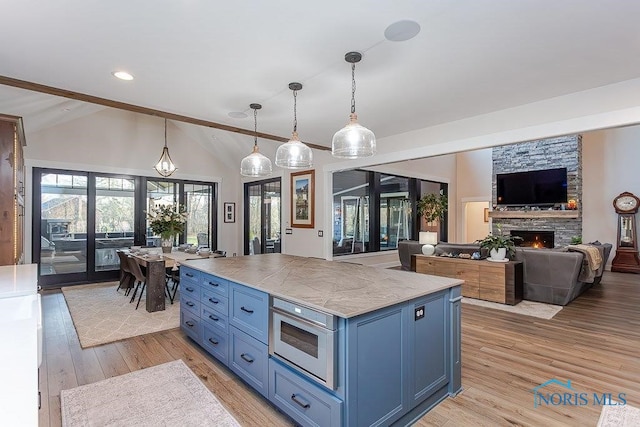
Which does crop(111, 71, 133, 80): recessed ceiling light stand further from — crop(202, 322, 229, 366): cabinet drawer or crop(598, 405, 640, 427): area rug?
crop(598, 405, 640, 427): area rug

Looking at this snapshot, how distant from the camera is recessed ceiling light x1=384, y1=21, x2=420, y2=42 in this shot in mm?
2326

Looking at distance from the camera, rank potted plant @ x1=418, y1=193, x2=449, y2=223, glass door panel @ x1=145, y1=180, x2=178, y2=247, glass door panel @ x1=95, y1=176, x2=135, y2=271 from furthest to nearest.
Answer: potted plant @ x1=418, y1=193, x2=449, y2=223
glass door panel @ x1=145, y1=180, x2=178, y2=247
glass door panel @ x1=95, y1=176, x2=135, y2=271

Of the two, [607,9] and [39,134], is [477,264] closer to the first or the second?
[607,9]

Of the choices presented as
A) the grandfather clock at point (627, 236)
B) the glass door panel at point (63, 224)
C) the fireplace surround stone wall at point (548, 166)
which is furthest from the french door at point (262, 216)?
the grandfather clock at point (627, 236)

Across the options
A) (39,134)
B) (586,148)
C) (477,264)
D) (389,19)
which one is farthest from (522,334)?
(39,134)

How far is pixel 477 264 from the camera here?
200 inches

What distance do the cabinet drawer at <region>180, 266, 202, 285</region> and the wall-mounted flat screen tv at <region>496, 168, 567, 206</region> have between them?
889 cm

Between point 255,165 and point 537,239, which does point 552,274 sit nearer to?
point 255,165

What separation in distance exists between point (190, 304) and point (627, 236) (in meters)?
9.49

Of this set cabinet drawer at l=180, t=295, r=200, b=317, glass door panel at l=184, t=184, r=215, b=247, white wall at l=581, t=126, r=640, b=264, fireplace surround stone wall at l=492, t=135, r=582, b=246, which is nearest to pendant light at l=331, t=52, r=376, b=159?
cabinet drawer at l=180, t=295, r=200, b=317

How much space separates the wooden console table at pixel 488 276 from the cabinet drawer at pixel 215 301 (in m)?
3.93

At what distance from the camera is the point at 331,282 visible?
2484mm

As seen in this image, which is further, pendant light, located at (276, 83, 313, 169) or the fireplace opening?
the fireplace opening

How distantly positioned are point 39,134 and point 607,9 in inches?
319
